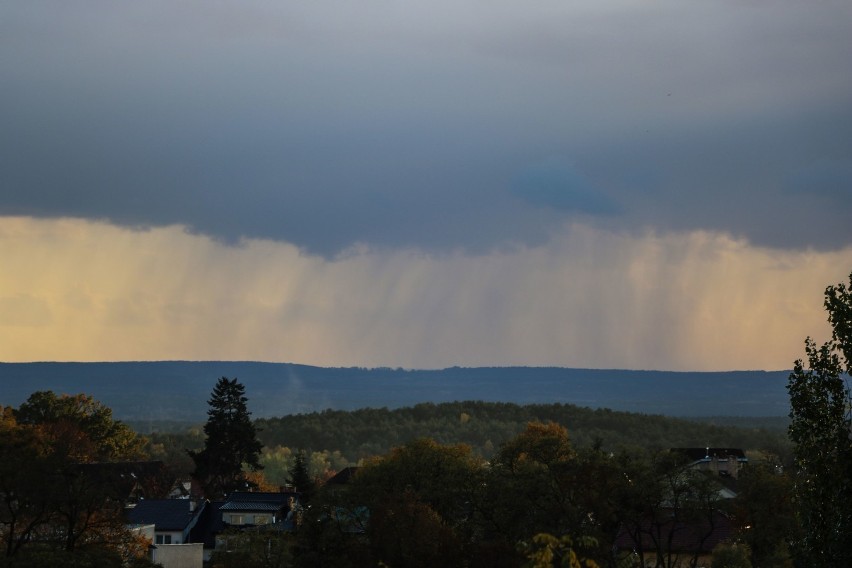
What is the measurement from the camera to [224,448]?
134 meters

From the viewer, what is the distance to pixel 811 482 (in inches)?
1603

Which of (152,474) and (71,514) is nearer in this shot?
(71,514)

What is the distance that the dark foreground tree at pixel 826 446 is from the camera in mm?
39469

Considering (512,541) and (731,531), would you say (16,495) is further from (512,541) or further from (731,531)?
(731,531)

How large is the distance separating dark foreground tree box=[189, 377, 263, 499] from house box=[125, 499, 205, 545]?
2553 cm

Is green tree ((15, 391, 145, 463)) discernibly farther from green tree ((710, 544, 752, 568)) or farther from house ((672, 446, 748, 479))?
green tree ((710, 544, 752, 568))

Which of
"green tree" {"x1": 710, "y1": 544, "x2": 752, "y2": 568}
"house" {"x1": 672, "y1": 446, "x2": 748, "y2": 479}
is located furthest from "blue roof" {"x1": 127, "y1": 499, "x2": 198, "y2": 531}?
"house" {"x1": 672, "y1": 446, "x2": 748, "y2": 479}

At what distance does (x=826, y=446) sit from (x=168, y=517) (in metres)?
71.4

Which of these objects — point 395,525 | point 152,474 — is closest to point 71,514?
point 395,525

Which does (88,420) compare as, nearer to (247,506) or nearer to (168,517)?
(168,517)

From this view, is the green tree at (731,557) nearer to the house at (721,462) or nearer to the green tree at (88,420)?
the house at (721,462)

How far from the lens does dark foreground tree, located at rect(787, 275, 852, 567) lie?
39.5 meters

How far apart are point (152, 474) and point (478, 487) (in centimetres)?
6755

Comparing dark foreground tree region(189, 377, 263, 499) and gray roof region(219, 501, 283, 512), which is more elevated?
dark foreground tree region(189, 377, 263, 499)
